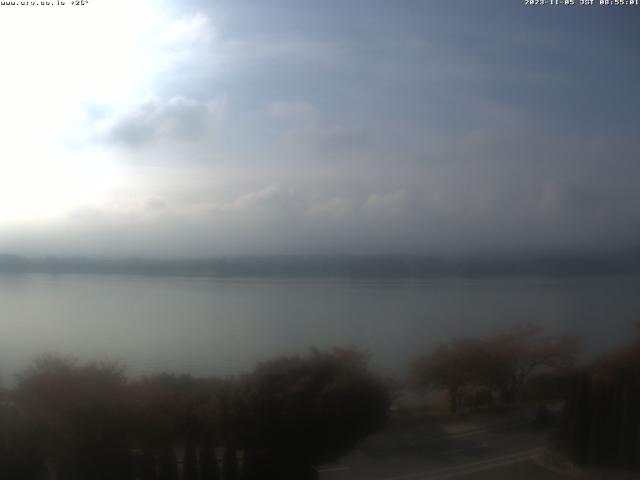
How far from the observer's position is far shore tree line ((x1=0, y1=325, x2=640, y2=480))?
2.50 metres

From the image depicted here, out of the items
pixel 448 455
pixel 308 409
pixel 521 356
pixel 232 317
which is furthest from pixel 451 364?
pixel 232 317

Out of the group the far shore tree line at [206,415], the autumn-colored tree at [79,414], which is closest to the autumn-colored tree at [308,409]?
the far shore tree line at [206,415]

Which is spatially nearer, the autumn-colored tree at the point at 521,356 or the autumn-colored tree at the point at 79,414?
the autumn-colored tree at the point at 79,414

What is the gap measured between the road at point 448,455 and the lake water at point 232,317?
1.15ft

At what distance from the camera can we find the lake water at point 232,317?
2564mm

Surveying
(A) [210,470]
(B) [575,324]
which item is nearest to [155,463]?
(A) [210,470]

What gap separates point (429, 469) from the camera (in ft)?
9.00

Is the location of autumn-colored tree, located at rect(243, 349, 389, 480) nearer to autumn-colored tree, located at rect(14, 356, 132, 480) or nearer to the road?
the road

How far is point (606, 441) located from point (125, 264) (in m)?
2.30

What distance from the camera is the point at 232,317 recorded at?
263 centimetres

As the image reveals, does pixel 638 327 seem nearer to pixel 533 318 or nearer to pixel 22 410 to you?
pixel 533 318

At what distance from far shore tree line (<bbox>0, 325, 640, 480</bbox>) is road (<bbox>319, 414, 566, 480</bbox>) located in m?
0.08

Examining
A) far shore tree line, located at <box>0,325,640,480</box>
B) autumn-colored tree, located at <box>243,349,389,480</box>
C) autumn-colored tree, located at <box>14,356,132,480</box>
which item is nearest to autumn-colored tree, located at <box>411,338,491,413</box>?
far shore tree line, located at <box>0,325,640,480</box>

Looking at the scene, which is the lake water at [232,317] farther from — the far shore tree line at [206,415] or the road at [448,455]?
the road at [448,455]
